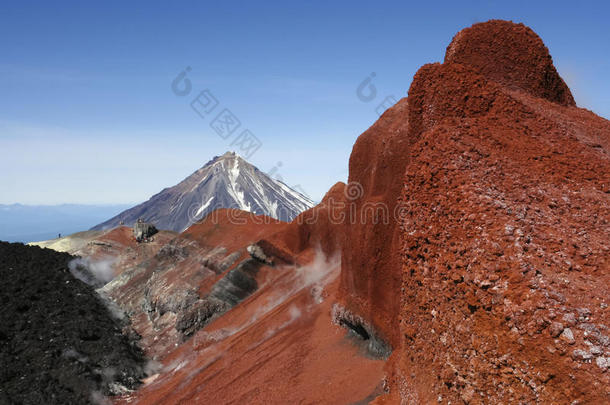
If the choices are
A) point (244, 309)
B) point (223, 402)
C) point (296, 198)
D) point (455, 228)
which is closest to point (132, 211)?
point (296, 198)

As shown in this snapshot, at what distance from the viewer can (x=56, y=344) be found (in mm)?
15812

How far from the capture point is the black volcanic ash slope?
13281 mm

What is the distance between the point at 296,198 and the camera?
94.8 metres

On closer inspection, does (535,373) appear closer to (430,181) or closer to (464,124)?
(430,181)

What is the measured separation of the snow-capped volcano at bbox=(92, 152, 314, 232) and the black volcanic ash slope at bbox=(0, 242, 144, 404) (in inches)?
2391

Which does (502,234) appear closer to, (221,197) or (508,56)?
(508,56)

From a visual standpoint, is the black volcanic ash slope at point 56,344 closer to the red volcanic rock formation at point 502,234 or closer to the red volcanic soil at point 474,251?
the red volcanic soil at point 474,251

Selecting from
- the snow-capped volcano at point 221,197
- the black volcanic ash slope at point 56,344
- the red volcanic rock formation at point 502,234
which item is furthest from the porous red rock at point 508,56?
the snow-capped volcano at point 221,197

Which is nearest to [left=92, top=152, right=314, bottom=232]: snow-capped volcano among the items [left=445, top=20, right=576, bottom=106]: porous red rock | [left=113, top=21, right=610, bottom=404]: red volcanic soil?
[left=113, top=21, right=610, bottom=404]: red volcanic soil

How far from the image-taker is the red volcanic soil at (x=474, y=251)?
3.13 m

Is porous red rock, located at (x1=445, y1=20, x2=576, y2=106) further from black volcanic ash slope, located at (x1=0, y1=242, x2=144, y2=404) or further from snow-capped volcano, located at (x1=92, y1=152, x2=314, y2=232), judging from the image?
snow-capped volcano, located at (x1=92, y1=152, x2=314, y2=232)

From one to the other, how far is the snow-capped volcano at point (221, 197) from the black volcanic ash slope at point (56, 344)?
2391 inches

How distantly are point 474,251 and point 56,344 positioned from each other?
58.2 ft

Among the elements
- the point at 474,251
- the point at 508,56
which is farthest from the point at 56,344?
the point at 508,56
